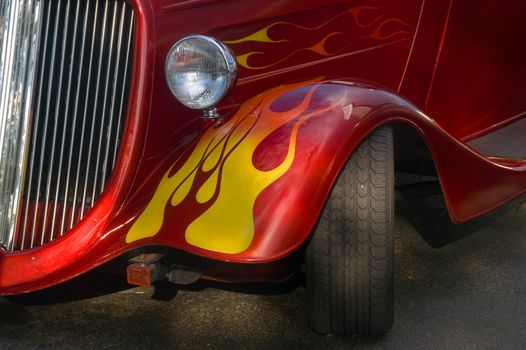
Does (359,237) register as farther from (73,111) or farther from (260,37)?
(73,111)

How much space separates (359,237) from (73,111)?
1.00m

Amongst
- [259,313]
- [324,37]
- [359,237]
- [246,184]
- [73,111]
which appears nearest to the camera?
[246,184]

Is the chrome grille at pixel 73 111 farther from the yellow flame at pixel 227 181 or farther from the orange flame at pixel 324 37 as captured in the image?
the orange flame at pixel 324 37

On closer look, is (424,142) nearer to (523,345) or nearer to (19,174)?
(523,345)

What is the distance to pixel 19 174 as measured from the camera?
2475mm

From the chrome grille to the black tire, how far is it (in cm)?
72

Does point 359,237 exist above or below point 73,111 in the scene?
below

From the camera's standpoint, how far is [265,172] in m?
2.08

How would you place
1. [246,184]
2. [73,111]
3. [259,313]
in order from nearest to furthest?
[246,184] → [73,111] → [259,313]

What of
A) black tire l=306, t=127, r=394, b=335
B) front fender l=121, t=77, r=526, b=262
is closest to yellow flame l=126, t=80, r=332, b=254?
front fender l=121, t=77, r=526, b=262

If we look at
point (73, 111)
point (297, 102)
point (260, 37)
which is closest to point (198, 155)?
point (297, 102)

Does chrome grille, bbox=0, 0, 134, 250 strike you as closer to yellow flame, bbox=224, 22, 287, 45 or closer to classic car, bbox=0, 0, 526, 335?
classic car, bbox=0, 0, 526, 335

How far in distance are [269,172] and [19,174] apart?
90 cm

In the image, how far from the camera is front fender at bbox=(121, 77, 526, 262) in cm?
201
